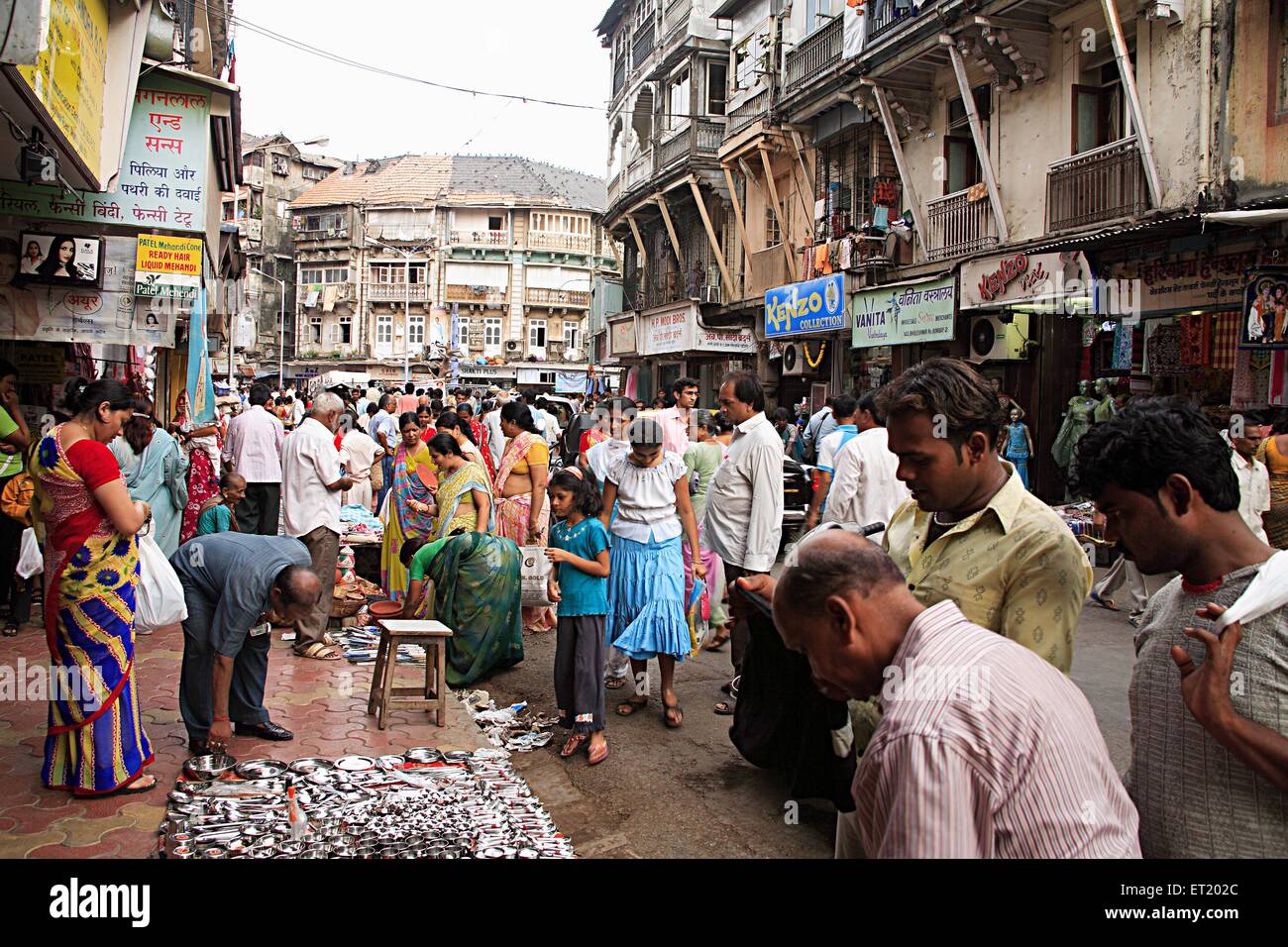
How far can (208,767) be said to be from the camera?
15.8ft

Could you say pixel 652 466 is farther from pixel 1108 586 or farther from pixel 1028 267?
pixel 1028 267

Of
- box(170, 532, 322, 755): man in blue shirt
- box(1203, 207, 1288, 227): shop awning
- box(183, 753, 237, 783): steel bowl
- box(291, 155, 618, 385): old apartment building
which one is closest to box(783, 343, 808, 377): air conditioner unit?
box(1203, 207, 1288, 227): shop awning

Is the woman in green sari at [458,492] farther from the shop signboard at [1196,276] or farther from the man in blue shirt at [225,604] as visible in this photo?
the shop signboard at [1196,276]

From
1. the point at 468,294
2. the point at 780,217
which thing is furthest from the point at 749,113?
the point at 468,294

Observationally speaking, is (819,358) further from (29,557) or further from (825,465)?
(29,557)

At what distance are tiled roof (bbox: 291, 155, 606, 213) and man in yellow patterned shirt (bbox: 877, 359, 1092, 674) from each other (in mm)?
61080

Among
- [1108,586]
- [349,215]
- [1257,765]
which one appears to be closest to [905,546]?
[1257,765]

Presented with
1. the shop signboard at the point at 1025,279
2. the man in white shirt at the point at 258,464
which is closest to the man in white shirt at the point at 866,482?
the man in white shirt at the point at 258,464

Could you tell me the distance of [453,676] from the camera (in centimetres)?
692

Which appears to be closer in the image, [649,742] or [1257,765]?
[1257,765]

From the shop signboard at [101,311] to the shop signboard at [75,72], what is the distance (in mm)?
1321

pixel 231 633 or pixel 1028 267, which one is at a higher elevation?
pixel 1028 267

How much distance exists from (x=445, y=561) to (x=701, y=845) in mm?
3162

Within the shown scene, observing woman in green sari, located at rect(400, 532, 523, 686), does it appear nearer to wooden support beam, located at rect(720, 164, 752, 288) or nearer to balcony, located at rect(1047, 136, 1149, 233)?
balcony, located at rect(1047, 136, 1149, 233)
